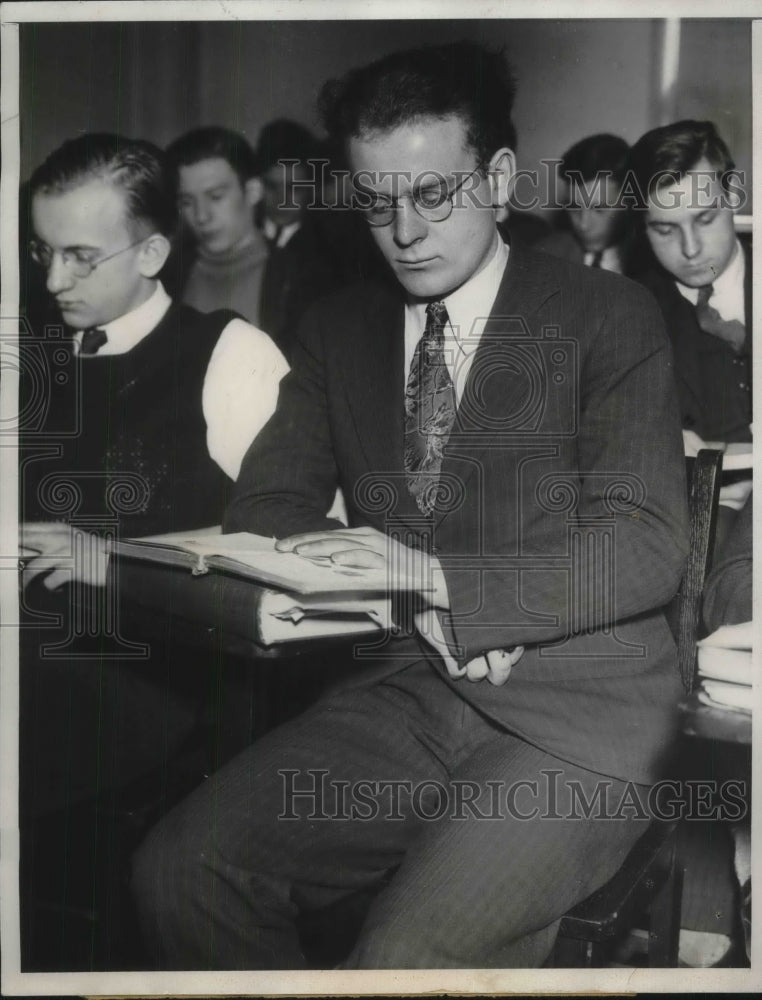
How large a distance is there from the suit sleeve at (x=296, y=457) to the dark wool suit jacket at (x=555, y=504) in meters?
0.03

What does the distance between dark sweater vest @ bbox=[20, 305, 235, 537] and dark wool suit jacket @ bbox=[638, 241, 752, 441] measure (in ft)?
2.82

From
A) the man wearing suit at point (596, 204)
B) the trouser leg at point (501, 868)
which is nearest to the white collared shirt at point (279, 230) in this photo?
the man wearing suit at point (596, 204)

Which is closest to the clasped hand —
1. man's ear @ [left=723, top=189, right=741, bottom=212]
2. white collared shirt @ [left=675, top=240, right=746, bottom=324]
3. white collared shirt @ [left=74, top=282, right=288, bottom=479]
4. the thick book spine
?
the thick book spine

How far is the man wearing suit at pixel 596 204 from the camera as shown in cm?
175

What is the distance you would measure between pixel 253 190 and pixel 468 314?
0.49 metres

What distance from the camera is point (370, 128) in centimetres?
169

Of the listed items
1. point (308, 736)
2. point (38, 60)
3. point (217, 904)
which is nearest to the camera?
point (217, 904)

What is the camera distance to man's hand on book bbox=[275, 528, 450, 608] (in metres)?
1.67

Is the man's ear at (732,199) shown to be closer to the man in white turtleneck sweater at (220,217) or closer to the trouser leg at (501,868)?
the man in white turtleneck sweater at (220,217)

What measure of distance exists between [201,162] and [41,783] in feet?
4.18

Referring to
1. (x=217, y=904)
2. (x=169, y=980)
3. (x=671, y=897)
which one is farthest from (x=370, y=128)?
(x=169, y=980)

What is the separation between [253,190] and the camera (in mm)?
1803

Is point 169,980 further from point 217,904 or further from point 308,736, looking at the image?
point 308,736

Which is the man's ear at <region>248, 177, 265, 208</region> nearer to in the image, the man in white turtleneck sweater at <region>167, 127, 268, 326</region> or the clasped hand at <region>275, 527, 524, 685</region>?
the man in white turtleneck sweater at <region>167, 127, 268, 326</region>
